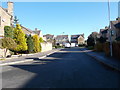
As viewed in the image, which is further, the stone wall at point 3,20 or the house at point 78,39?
the house at point 78,39

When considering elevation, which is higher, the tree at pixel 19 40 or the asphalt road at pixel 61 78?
the tree at pixel 19 40

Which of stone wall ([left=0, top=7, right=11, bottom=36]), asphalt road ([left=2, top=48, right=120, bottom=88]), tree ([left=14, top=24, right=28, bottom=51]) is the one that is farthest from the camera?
tree ([left=14, top=24, right=28, bottom=51])

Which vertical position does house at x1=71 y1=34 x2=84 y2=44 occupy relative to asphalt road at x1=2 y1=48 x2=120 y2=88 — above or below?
above

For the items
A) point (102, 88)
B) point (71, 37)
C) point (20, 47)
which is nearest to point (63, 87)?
point (102, 88)

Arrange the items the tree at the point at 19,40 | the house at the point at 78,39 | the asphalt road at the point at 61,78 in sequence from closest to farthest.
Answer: the asphalt road at the point at 61,78 → the tree at the point at 19,40 → the house at the point at 78,39

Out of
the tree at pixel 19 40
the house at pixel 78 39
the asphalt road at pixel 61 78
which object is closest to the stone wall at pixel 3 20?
the tree at pixel 19 40

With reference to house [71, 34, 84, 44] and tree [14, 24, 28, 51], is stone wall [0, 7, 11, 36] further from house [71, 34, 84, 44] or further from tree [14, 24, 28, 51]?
house [71, 34, 84, 44]

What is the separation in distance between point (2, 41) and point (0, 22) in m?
8.36

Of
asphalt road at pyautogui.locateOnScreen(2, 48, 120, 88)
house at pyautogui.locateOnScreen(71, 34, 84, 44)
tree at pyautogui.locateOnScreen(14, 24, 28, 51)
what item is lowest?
asphalt road at pyautogui.locateOnScreen(2, 48, 120, 88)

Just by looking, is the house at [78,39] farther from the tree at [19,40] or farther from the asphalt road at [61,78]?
the asphalt road at [61,78]

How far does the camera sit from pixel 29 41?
1164 inches

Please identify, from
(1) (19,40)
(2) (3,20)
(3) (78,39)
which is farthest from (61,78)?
(3) (78,39)

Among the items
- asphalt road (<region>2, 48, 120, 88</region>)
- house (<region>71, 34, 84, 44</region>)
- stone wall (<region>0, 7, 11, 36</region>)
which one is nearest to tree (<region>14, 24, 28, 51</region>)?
stone wall (<region>0, 7, 11, 36</region>)

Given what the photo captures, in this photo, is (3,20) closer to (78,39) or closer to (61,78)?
(61,78)
